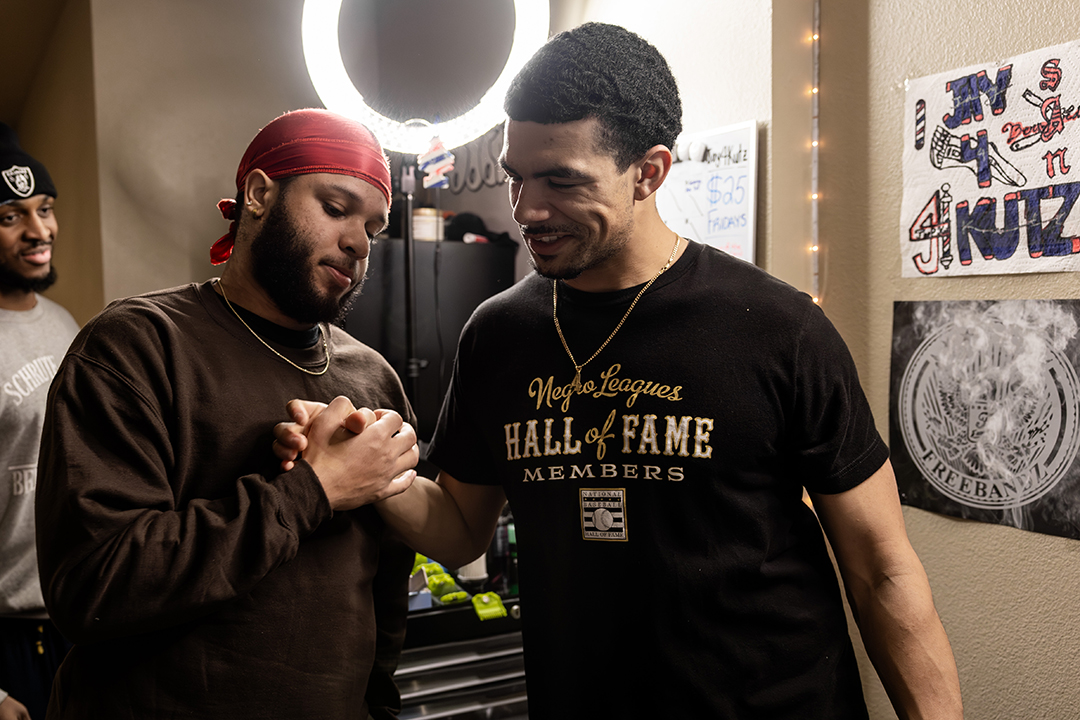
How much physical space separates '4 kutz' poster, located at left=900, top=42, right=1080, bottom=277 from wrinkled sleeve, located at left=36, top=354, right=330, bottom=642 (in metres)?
Result: 1.29

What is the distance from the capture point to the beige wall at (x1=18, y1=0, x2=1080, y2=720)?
4.46 ft

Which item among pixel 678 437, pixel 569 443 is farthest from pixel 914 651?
pixel 569 443

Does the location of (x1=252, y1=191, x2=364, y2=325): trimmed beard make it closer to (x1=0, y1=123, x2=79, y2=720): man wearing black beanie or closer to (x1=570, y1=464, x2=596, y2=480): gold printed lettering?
(x1=570, y1=464, x2=596, y2=480): gold printed lettering

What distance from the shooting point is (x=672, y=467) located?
102 cm

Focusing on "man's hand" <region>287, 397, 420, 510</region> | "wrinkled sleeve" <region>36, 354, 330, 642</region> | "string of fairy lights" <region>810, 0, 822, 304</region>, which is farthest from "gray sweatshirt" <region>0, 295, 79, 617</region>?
"string of fairy lights" <region>810, 0, 822, 304</region>

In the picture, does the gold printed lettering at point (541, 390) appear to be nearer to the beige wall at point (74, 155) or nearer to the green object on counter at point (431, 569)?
the green object on counter at point (431, 569)

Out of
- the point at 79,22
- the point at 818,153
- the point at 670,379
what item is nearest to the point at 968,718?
the point at 670,379

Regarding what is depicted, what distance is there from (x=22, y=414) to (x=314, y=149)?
46.5 inches

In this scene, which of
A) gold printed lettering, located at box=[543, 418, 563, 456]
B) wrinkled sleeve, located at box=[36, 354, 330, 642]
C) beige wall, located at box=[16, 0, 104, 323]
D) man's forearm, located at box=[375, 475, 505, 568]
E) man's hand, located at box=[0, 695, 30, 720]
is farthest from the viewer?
beige wall, located at box=[16, 0, 104, 323]

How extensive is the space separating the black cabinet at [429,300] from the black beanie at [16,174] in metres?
0.92

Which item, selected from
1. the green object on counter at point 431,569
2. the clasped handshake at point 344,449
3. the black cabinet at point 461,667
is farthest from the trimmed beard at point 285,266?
the green object on counter at point 431,569

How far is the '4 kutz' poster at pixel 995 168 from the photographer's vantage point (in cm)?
128

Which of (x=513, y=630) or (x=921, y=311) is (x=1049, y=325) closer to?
(x=921, y=311)

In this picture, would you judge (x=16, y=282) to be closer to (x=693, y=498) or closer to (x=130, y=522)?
(x=130, y=522)
